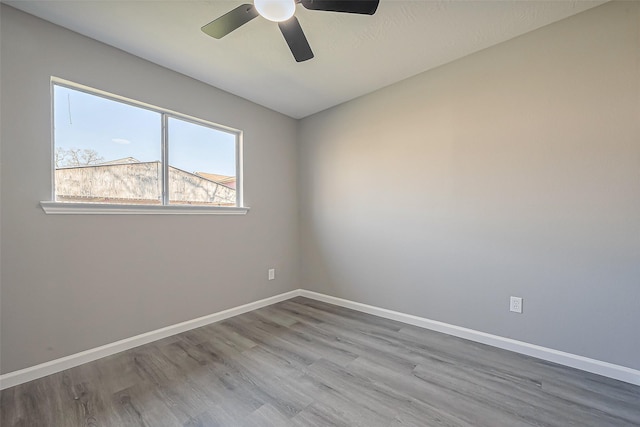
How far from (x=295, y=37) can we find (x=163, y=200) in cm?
183

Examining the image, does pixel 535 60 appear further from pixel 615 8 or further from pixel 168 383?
pixel 168 383

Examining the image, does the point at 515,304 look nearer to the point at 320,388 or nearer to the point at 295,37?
the point at 320,388

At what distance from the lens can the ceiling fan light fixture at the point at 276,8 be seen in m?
1.35

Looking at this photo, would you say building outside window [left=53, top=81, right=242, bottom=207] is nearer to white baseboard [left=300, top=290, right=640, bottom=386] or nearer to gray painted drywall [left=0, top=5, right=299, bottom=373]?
gray painted drywall [left=0, top=5, right=299, bottom=373]

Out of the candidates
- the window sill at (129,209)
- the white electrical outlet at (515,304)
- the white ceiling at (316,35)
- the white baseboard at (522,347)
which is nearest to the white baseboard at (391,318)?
the white baseboard at (522,347)

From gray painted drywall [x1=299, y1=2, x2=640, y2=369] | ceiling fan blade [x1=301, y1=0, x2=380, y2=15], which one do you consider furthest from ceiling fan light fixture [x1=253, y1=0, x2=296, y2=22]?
gray painted drywall [x1=299, y1=2, x2=640, y2=369]

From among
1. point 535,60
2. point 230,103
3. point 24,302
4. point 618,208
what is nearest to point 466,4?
point 535,60

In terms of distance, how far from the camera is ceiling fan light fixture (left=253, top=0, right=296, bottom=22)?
4.44 feet

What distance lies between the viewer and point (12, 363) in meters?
1.69

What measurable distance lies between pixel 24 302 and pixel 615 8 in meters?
4.36

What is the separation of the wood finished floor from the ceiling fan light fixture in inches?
86.8

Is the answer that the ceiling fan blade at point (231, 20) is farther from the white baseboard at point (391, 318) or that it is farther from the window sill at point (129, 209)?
the white baseboard at point (391, 318)

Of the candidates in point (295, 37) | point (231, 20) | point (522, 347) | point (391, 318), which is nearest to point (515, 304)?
point (522, 347)

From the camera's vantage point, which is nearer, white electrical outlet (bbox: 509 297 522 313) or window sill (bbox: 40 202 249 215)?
window sill (bbox: 40 202 249 215)
